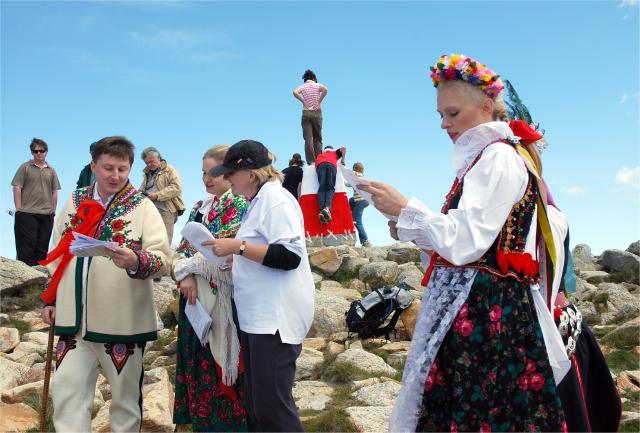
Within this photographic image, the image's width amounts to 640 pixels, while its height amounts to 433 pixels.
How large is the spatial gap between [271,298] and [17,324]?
317 inches

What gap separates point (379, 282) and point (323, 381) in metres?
5.27

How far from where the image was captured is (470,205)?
265 centimetres

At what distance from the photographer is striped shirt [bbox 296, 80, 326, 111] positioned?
14.1 metres

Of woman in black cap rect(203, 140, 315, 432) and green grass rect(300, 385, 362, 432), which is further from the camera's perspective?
green grass rect(300, 385, 362, 432)

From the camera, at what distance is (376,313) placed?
8.91 metres

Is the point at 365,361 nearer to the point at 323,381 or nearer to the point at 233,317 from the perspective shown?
the point at 323,381

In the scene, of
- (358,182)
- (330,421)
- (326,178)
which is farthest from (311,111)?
(358,182)

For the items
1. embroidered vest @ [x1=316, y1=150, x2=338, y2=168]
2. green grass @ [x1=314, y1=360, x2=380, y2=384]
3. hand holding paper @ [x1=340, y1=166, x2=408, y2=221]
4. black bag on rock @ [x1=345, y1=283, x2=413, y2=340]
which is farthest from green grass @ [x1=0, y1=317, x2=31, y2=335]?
hand holding paper @ [x1=340, y1=166, x2=408, y2=221]

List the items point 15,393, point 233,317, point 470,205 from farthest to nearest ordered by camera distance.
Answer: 1. point 15,393
2. point 233,317
3. point 470,205

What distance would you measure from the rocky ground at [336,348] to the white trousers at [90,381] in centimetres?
112

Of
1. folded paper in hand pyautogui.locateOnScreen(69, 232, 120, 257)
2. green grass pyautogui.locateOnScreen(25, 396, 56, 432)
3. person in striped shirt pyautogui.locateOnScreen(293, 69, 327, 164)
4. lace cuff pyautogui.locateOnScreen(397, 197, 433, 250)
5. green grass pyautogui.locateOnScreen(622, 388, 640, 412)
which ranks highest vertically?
person in striped shirt pyautogui.locateOnScreen(293, 69, 327, 164)

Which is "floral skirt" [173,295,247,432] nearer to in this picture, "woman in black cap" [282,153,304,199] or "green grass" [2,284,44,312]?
"green grass" [2,284,44,312]

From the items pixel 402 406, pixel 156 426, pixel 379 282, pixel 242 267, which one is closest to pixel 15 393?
pixel 156 426

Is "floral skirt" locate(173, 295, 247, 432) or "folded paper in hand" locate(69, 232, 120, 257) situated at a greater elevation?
"folded paper in hand" locate(69, 232, 120, 257)
